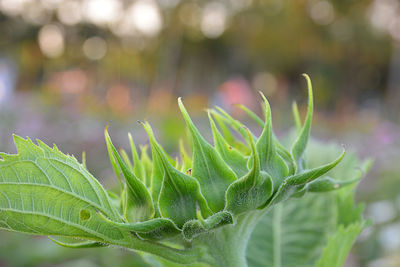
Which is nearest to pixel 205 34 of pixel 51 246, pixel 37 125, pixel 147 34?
pixel 147 34

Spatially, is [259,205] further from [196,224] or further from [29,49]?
[29,49]

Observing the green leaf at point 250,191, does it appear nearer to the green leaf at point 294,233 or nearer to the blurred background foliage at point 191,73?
the green leaf at point 294,233

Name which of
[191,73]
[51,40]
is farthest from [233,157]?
[191,73]

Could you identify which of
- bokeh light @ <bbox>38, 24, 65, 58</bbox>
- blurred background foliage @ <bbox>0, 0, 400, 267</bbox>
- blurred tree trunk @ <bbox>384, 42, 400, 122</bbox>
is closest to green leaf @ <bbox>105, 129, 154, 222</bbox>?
blurred background foliage @ <bbox>0, 0, 400, 267</bbox>

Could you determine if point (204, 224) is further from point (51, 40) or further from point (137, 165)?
point (51, 40)

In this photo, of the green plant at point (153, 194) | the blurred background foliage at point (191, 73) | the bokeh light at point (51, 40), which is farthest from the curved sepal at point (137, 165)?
the bokeh light at point (51, 40)
